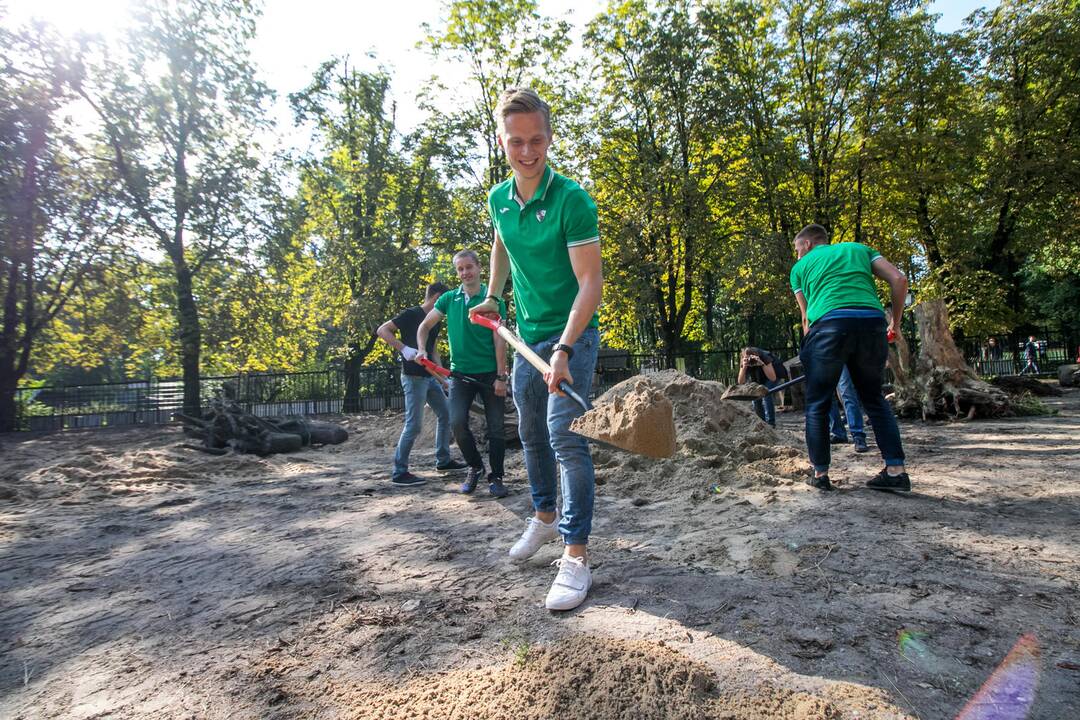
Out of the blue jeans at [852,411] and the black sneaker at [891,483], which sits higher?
the blue jeans at [852,411]

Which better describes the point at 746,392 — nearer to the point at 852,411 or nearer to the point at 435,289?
the point at 852,411

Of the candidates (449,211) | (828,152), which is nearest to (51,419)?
(449,211)

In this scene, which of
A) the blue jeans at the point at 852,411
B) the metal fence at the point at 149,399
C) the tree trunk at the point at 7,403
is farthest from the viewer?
the metal fence at the point at 149,399

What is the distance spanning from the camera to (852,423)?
6105 mm

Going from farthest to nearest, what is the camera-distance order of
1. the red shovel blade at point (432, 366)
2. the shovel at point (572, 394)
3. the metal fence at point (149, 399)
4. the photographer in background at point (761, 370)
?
the metal fence at point (149, 399)
the photographer in background at point (761, 370)
the red shovel blade at point (432, 366)
the shovel at point (572, 394)

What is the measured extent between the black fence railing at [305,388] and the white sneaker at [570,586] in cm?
1349

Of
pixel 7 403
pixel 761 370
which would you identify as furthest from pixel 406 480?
pixel 7 403

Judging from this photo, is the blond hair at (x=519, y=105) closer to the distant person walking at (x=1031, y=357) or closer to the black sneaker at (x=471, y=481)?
the black sneaker at (x=471, y=481)

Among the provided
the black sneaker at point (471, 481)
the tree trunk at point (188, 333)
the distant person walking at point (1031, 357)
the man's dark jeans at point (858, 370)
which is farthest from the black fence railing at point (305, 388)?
the man's dark jeans at point (858, 370)

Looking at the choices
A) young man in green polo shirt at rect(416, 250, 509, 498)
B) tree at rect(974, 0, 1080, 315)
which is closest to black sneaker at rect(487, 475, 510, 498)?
young man in green polo shirt at rect(416, 250, 509, 498)

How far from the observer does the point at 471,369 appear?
4758mm

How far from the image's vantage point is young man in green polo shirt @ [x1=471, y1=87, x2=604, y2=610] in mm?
2369

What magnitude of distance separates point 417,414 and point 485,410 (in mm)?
1120

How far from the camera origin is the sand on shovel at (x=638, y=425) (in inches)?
123
